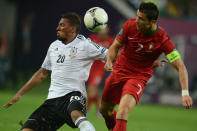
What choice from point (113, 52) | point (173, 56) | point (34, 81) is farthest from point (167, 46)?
point (34, 81)

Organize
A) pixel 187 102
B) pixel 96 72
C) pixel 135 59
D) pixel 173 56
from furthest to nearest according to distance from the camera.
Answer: pixel 96 72, pixel 135 59, pixel 173 56, pixel 187 102

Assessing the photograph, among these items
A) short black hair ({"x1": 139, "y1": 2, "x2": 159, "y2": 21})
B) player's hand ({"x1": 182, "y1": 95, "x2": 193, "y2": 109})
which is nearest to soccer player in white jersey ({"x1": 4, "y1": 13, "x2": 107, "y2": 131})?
short black hair ({"x1": 139, "y1": 2, "x2": 159, "y2": 21})

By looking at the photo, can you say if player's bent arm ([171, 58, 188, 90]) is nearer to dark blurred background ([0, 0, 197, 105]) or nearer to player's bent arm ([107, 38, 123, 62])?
player's bent arm ([107, 38, 123, 62])

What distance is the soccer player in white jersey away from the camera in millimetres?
6508

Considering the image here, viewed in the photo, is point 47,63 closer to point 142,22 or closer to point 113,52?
point 113,52

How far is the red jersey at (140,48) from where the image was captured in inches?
277

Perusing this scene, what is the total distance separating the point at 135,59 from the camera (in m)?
7.30

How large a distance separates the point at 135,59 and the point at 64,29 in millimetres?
1184

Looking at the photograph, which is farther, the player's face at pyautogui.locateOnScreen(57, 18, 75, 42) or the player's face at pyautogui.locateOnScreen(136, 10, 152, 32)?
the player's face at pyautogui.locateOnScreen(57, 18, 75, 42)

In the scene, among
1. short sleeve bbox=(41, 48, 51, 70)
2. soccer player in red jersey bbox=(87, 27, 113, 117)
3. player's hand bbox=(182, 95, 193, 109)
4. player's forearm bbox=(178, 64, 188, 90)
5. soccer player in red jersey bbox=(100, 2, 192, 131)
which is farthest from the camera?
soccer player in red jersey bbox=(87, 27, 113, 117)

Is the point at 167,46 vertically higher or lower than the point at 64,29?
lower

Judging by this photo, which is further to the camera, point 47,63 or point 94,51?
point 47,63

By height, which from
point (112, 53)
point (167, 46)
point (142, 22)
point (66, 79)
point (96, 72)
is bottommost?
point (96, 72)

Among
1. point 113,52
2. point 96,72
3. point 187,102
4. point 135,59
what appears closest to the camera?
point 187,102
